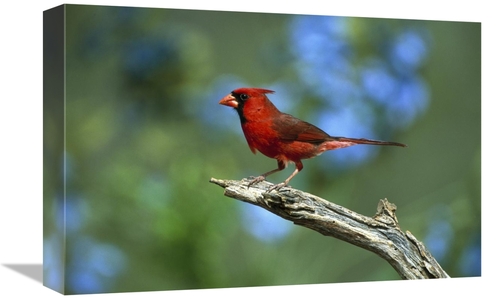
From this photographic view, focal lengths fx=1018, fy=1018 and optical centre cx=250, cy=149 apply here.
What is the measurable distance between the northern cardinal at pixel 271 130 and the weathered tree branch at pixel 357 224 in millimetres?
196

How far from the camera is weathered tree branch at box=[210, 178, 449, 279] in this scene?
342 inches

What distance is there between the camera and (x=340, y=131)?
9281mm

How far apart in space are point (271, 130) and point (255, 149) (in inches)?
8.6

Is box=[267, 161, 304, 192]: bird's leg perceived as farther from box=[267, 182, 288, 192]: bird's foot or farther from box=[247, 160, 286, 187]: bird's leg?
box=[247, 160, 286, 187]: bird's leg

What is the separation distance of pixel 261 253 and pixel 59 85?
2.29m

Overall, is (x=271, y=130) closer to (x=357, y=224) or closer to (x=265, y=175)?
(x=265, y=175)

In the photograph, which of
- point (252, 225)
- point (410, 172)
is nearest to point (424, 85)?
point (410, 172)

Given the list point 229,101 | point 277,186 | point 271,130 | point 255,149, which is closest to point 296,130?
point 271,130

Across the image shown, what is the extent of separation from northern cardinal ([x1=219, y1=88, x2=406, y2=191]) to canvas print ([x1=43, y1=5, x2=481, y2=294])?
0.04ft

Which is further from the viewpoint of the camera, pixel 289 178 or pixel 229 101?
pixel 289 178

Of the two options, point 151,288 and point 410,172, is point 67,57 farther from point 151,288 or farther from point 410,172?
point 410,172

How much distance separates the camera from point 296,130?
29.7 ft

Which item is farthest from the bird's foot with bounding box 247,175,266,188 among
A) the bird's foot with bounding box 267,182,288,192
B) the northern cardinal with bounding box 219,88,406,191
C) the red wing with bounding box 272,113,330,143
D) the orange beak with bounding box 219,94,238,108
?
the orange beak with bounding box 219,94,238,108

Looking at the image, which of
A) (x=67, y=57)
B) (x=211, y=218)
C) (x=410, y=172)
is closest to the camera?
(x=67, y=57)
